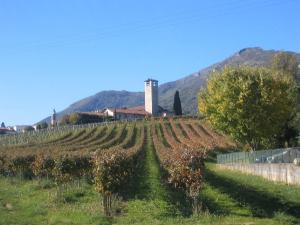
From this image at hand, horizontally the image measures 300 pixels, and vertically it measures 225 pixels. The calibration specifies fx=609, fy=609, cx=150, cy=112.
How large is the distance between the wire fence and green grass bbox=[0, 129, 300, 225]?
308 cm

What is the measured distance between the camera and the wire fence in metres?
42.5

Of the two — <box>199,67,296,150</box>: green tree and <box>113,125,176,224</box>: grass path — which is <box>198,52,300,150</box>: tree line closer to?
<box>199,67,296,150</box>: green tree

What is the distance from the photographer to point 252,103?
61719 mm

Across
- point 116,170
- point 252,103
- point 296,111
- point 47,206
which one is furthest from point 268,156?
point 116,170

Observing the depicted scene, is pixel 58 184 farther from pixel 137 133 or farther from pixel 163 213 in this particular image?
pixel 137 133

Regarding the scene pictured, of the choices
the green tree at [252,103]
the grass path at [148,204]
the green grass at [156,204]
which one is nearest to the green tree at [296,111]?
the green tree at [252,103]

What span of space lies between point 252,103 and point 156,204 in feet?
121

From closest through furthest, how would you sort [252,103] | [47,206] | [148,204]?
1. [148,204]
2. [47,206]
3. [252,103]

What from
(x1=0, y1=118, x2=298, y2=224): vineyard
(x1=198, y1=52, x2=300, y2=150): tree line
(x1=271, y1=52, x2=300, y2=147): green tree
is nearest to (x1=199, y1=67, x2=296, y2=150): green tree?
(x1=198, y1=52, x2=300, y2=150): tree line

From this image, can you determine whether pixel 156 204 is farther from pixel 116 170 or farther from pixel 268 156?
pixel 268 156

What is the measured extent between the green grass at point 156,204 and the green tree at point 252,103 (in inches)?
830

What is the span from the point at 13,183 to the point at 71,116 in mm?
125086

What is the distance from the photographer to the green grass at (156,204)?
2302cm

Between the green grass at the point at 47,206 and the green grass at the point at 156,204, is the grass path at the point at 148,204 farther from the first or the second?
the green grass at the point at 47,206
